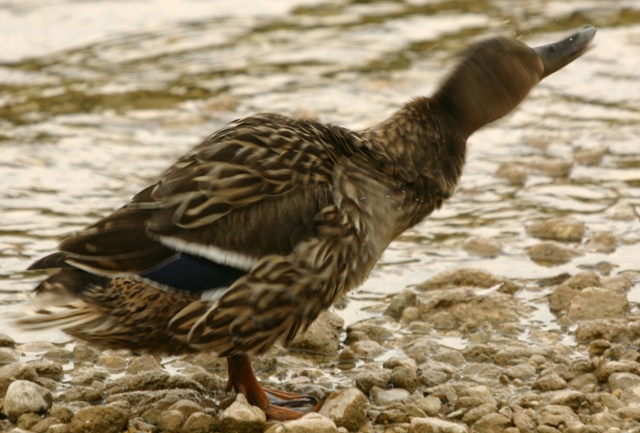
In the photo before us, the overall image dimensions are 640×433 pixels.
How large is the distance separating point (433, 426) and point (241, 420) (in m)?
0.79

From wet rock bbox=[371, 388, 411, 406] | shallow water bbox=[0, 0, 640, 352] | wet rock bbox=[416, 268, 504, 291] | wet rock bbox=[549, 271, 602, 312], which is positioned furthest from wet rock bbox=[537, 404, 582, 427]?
wet rock bbox=[416, 268, 504, 291]

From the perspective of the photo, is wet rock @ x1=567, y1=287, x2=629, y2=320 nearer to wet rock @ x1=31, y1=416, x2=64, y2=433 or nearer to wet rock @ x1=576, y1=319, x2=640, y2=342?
wet rock @ x1=576, y1=319, x2=640, y2=342

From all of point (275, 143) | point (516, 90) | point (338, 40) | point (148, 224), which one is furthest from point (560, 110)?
point (148, 224)

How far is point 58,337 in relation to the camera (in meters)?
5.67

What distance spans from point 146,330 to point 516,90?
2.45 m

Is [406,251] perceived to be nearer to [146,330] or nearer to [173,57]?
[146,330]

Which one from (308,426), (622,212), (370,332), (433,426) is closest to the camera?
(308,426)

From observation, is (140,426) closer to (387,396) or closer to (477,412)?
(387,396)

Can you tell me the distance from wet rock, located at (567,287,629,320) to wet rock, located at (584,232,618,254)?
87cm

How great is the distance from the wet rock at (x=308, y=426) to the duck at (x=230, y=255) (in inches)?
15.2

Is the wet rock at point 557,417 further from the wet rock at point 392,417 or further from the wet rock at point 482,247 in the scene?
the wet rock at point 482,247

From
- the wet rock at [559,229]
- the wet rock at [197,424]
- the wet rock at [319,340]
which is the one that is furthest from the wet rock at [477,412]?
the wet rock at [559,229]

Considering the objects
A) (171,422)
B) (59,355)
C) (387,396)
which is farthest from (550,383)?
(59,355)

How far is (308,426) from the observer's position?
4.37 m
